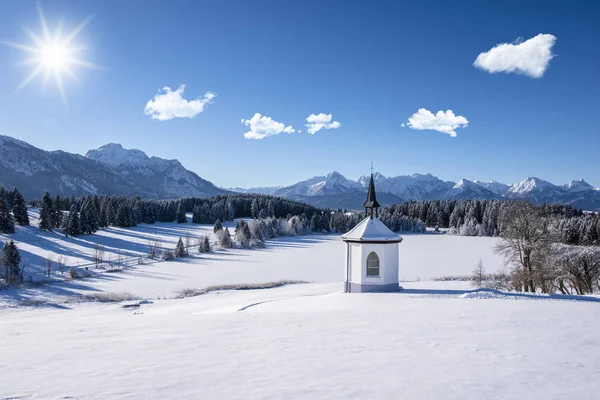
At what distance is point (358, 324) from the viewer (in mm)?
12133

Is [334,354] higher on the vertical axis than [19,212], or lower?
lower

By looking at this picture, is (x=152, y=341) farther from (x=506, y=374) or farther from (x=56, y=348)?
(x=506, y=374)

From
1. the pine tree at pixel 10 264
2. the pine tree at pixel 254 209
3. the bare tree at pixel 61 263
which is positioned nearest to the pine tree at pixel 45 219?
the bare tree at pixel 61 263

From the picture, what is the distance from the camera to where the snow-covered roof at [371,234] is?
22812 mm

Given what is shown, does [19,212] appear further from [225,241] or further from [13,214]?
[225,241]

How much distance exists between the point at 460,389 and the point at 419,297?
1340cm

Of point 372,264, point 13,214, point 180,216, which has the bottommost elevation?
point 372,264

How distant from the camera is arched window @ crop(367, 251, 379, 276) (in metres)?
22.7

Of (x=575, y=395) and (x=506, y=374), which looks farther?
(x=506, y=374)

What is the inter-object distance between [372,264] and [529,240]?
43.2 ft

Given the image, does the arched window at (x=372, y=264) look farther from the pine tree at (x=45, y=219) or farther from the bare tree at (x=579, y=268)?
the pine tree at (x=45, y=219)

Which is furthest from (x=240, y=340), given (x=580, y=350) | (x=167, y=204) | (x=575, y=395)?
(x=167, y=204)

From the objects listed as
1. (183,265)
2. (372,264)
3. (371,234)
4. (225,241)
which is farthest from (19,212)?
(372,264)

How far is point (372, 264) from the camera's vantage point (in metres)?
22.8
